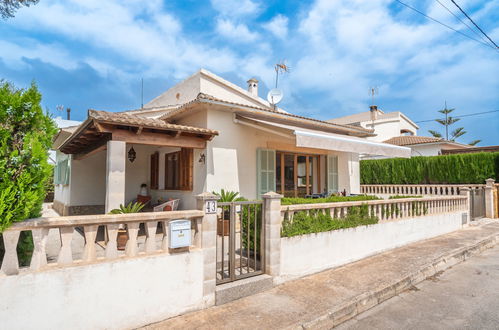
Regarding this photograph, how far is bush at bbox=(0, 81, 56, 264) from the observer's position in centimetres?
351

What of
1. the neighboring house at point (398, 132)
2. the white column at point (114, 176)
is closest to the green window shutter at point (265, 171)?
the white column at point (114, 176)

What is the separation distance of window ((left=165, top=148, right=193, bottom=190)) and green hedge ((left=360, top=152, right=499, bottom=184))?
17954 millimetres

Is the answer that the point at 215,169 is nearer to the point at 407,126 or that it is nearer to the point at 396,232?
the point at 396,232

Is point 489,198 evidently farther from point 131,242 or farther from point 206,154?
point 131,242

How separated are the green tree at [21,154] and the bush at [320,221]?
15.6 ft

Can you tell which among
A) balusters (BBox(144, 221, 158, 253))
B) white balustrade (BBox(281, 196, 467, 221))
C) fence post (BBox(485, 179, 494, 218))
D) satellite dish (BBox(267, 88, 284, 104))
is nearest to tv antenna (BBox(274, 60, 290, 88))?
satellite dish (BBox(267, 88, 284, 104))

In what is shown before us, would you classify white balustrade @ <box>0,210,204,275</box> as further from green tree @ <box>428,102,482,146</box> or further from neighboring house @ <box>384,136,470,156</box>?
green tree @ <box>428,102,482,146</box>

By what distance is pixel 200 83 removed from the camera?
20.0 m

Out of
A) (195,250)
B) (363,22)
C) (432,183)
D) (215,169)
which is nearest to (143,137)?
(215,169)

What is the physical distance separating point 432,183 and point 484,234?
915 cm

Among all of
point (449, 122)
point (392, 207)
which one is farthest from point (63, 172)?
point (449, 122)

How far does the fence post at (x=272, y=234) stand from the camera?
6.20m

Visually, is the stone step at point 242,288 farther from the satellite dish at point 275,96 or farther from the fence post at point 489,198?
the fence post at point 489,198

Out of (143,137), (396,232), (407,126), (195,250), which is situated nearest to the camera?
(195,250)
